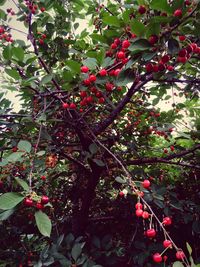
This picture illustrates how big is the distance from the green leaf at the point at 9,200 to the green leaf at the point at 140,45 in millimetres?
962

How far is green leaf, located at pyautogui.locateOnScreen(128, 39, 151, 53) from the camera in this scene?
1408 millimetres

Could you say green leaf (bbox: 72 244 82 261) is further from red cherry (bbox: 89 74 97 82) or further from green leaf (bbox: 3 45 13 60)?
green leaf (bbox: 3 45 13 60)

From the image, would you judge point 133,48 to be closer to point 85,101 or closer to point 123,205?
point 85,101

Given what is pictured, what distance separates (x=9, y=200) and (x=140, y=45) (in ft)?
3.41

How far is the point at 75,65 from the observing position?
182 centimetres

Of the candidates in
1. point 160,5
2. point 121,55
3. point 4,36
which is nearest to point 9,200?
point 121,55

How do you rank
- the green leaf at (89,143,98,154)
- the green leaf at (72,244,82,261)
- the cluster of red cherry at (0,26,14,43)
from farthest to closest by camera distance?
the cluster of red cherry at (0,26,14,43), the green leaf at (89,143,98,154), the green leaf at (72,244,82,261)

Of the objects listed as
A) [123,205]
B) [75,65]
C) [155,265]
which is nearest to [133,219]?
[123,205]

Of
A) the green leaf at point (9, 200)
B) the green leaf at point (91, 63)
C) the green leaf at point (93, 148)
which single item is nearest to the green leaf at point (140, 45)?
the green leaf at point (91, 63)

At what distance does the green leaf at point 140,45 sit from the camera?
55.4 inches

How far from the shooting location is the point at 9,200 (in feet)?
4.33

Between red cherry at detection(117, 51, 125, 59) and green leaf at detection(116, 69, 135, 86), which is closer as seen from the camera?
green leaf at detection(116, 69, 135, 86)

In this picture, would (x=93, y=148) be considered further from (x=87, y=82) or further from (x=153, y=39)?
(x=153, y=39)

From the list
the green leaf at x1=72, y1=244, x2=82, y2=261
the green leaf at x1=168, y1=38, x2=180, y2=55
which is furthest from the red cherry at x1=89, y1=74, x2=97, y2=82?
the green leaf at x1=72, y1=244, x2=82, y2=261
